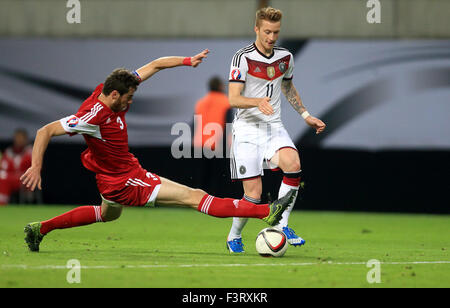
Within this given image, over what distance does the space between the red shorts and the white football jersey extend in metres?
1.26

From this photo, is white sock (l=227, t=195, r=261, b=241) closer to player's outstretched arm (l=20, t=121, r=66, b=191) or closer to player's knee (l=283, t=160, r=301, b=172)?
player's knee (l=283, t=160, r=301, b=172)

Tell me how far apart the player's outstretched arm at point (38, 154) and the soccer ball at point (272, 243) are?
198cm

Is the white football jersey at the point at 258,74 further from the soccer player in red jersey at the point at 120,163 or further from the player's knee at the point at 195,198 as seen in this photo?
the player's knee at the point at 195,198

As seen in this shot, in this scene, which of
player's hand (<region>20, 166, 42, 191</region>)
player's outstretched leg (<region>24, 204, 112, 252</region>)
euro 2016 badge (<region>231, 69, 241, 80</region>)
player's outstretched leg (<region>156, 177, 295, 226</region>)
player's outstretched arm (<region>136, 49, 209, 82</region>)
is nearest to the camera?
player's hand (<region>20, 166, 42, 191</region>)

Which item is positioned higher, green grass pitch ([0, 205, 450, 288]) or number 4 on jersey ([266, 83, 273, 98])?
number 4 on jersey ([266, 83, 273, 98])

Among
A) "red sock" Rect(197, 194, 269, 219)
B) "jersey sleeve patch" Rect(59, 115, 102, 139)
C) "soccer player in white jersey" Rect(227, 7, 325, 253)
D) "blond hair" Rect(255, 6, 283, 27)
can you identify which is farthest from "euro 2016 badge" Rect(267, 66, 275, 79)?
"jersey sleeve patch" Rect(59, 115, 102, 139)

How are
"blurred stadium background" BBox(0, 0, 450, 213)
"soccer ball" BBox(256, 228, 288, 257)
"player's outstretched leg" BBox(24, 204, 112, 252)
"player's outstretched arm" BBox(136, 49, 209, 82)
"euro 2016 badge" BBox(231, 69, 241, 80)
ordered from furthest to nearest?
"blurred stadium background" BBox(0, 0, 450, 213)
"euro 2016 badge" BBox(231, 69, 241, 80)
"player's outstretched leg" BBox(24, 204, 112, 252)
"player's outstretched arm" BBox(136, 49, 209, 82)
"soccer ball" BBox(256, 228, 288, 257)

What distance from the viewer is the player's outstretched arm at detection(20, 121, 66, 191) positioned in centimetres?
659

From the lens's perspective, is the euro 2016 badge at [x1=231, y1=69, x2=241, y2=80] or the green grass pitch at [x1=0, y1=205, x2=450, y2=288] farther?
the euro 2016 badge at [x1=231, y1=69, x2=241, y2=80]

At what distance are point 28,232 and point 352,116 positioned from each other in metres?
8.21

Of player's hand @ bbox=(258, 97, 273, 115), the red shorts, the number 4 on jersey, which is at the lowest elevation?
the red shorts

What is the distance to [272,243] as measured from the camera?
729 centimetres

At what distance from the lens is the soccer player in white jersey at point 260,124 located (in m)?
7.75

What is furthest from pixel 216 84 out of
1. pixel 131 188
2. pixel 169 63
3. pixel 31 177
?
pixel 31 177
